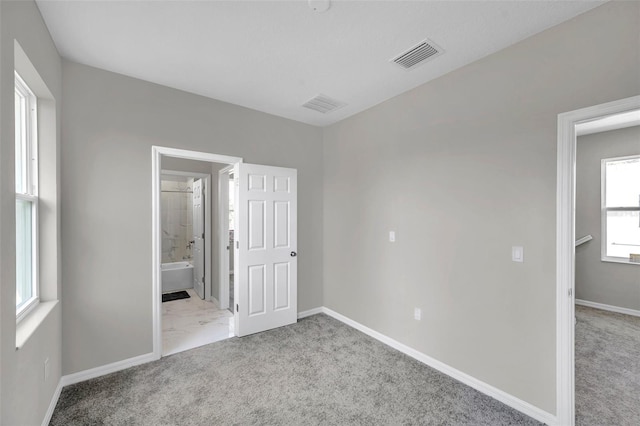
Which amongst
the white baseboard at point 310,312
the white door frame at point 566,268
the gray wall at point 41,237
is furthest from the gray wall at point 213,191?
the white door frame at point 566,268

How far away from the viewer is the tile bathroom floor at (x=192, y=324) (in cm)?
303

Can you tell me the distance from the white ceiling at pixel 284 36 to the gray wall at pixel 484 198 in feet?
0.79

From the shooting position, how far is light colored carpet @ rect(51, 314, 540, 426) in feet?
6.31

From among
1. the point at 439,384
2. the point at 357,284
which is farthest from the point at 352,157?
the point at 439,384

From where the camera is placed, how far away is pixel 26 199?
180cm

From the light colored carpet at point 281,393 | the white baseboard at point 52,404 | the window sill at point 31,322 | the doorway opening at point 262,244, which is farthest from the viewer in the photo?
the doorway opening at point 262,244

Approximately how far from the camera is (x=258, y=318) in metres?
3.32

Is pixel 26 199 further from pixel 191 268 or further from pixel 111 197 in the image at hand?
pixel 191 268

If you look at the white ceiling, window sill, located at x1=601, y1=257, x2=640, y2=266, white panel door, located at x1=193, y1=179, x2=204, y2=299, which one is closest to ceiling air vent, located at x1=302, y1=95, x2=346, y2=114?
the white ceiling

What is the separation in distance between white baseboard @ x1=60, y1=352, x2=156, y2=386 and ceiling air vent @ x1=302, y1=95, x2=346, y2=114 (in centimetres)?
313

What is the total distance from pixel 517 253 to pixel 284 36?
2388 mm

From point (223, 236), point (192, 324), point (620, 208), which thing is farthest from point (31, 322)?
point (620, 208)

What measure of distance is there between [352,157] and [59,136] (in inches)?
114

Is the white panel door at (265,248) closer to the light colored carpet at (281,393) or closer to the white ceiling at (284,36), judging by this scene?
the light colored carpet at (281,393)
